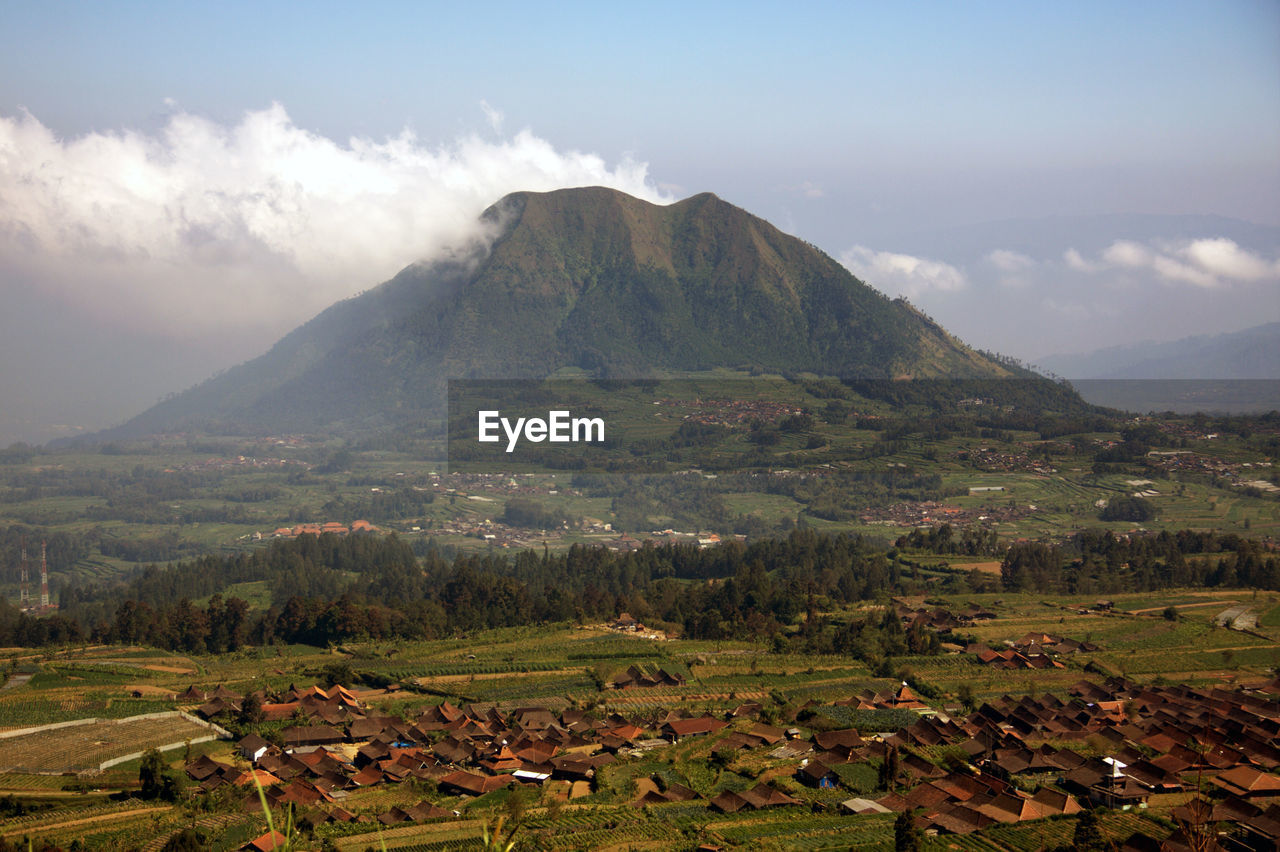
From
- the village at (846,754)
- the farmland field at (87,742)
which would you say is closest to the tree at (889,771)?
the village at (846,754)

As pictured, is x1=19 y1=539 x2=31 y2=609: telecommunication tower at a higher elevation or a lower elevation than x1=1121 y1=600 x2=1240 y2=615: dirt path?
lower

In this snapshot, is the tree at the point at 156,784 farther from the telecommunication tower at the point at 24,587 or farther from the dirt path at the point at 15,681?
the telecommunication tower at the point at 24,587

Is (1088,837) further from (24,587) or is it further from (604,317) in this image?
(604,317)

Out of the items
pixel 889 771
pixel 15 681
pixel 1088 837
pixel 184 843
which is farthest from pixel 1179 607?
pixel 15 681

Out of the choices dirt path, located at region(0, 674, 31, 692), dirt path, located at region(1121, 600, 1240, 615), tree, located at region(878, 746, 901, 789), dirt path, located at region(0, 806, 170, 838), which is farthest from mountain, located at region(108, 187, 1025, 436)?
dirt path, located at region(0, 806, 170, 838)

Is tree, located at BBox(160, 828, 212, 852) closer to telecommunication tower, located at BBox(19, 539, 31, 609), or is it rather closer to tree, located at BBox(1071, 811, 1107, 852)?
tree, located at BBox(1071, 811, 1107, 852)

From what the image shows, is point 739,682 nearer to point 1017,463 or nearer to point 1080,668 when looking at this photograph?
point 1080,668
